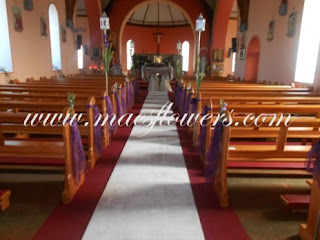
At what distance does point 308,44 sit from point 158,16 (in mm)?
16475

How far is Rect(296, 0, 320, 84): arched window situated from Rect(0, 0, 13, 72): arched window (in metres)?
7.73

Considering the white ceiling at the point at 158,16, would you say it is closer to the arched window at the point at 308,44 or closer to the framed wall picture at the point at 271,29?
the framed wall picture at the point at 271,29

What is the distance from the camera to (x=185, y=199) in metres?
3.00

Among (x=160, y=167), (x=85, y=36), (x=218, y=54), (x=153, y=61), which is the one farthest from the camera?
(x=85, y=36)

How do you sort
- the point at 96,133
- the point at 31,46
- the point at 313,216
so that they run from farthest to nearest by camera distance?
the point at 31,46, the point at 96,133, the point at 313,216

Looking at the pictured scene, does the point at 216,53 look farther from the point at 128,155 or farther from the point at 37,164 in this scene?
the point at 37,164

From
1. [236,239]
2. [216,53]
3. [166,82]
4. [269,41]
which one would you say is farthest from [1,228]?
[216,53]

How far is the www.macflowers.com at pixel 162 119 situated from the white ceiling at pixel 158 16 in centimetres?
1475

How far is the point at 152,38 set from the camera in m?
22.5

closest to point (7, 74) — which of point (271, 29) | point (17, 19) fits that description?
point (17, 19)

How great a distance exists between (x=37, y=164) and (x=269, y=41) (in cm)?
865

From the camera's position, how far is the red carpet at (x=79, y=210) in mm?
2395

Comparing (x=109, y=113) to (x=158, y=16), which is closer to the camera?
(x=109, y=113)

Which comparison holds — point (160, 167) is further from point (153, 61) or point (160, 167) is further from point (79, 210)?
point (153, 61)
